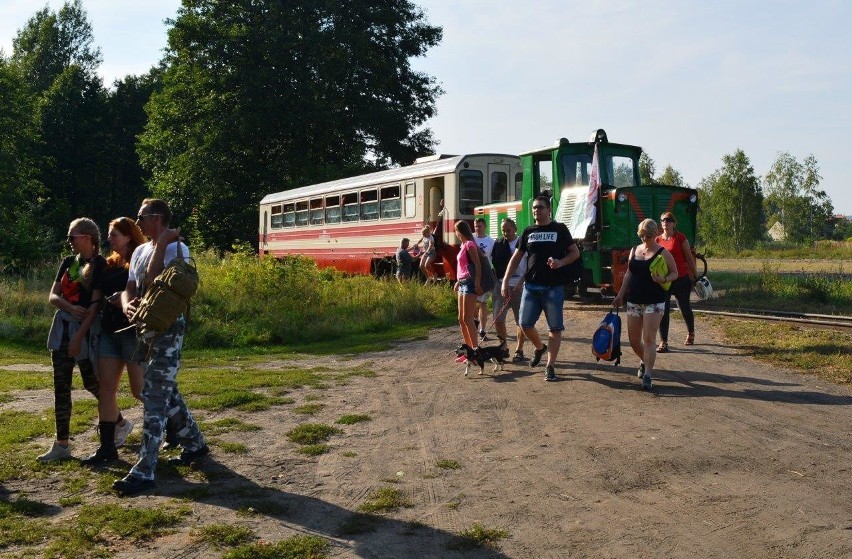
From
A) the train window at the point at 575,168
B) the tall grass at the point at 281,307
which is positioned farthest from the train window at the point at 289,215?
the train window at the point at 575,168

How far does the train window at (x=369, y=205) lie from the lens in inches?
1019

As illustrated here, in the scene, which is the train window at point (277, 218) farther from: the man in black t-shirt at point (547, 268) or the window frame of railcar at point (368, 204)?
the man in black t-shirt at point (547, 268)

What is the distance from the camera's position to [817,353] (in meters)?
11.4

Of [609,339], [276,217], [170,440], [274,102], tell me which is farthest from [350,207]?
[170,440]

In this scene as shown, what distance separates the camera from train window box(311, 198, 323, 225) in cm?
3008

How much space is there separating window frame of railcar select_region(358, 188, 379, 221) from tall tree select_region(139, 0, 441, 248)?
12.9m

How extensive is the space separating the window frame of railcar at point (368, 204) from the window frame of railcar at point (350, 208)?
9.6 inches

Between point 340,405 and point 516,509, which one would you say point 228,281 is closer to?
point 340,405

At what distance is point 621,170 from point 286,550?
49.7 feet

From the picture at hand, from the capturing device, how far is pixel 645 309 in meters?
9.50

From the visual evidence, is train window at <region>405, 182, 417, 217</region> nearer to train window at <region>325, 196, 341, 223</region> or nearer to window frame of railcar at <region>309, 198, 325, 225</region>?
train window at <region>325, 196, 341, 223</region>

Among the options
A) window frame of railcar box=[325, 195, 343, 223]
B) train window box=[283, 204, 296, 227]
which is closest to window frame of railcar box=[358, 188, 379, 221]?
window frame of railcar box=[325, 195, 343, 223]

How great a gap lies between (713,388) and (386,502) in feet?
16.3

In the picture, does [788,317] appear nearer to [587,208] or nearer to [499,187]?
[587,208]
